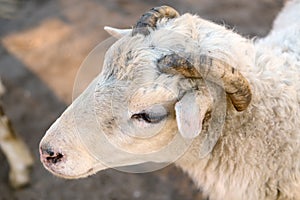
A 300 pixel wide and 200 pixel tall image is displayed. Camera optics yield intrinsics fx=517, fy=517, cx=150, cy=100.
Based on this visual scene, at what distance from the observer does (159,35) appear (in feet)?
8.21

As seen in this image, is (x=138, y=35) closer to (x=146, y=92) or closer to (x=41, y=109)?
(x=146, y=92)

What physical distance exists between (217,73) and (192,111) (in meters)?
0.20

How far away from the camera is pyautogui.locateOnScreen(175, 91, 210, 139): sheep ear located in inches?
89.7

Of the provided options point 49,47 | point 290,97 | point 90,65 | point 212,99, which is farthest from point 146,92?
point 49,47

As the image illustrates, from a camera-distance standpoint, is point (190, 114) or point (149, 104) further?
point (149, 104)

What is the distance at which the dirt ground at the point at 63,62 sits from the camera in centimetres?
432

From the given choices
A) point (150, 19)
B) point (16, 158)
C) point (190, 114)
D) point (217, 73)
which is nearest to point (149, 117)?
point (190, 114)

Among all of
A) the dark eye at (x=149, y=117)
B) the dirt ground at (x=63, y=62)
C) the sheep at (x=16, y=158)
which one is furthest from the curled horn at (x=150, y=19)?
the sheep at (x=16, y=158)

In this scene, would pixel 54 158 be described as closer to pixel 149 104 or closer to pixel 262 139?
pixel 149 104

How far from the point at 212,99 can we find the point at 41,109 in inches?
113

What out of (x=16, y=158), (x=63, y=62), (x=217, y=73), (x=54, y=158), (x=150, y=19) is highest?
(x=150, y=19)

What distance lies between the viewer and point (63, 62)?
5.32 metres

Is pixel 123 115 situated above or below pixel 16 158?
above

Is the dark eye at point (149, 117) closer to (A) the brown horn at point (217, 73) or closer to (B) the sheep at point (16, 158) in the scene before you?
(A) the brown horn at point (217, 73)
